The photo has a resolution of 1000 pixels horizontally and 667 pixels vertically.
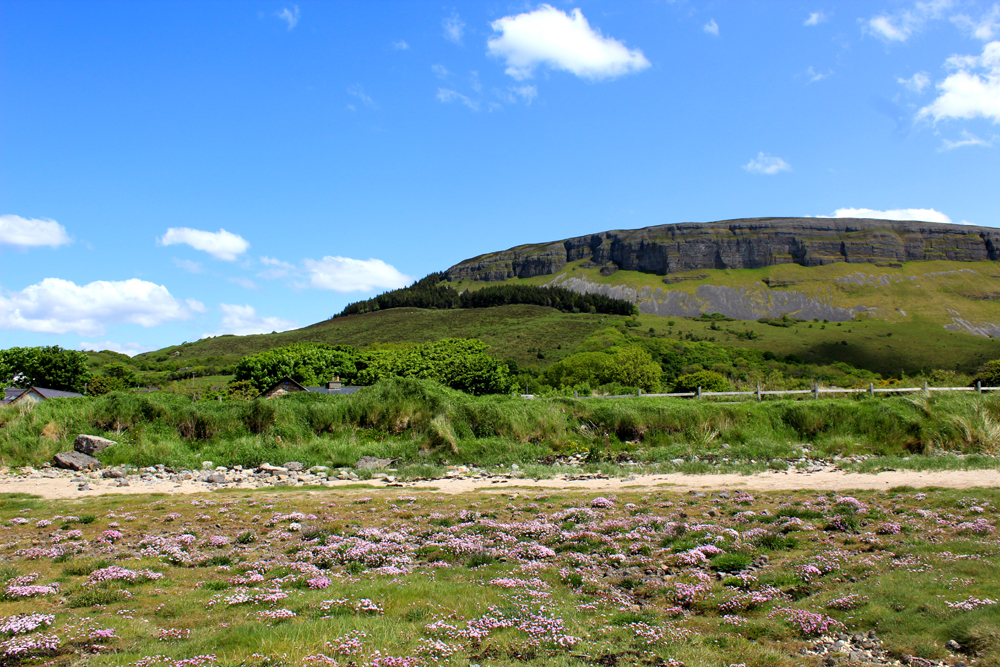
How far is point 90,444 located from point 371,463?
9.62 m

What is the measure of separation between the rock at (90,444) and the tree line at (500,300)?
13961cm

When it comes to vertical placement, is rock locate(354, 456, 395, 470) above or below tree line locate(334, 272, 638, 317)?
below

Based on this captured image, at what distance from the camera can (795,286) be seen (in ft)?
615

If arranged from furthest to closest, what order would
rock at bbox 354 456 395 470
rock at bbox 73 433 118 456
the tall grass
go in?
1. the tall grass
2. rock at bbox 73 433 118 456
3. rock at bbox 354 456 395 470

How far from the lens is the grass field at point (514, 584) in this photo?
16.5ft

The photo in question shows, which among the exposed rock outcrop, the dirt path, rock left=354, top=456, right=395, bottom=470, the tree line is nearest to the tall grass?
rock left=354, top=456, right=395, bottom=470

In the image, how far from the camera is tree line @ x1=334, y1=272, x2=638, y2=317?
162625mm

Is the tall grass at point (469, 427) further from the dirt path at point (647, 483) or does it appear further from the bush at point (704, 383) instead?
the bush at point (704, 383)

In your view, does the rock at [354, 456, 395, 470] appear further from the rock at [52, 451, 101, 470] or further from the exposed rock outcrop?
the exposed rock outcrop

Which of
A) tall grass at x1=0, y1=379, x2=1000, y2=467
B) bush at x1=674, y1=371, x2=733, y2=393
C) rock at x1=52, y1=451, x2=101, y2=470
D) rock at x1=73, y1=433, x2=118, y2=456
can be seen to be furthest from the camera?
bush at x1=674, y1=371, x2=733, y2=393

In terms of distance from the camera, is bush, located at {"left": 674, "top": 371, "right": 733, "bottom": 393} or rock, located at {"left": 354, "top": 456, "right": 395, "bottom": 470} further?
bush, located at {"left": 674, "top": 371, "right": 733, "bottom": 393}

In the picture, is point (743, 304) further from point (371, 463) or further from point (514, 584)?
point (514, 584)

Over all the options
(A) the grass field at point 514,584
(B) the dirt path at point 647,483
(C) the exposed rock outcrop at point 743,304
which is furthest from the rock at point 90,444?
(C) the exposed rock outcrop at point 743,304

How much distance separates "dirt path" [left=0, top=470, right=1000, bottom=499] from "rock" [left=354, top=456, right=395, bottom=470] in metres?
2.82
